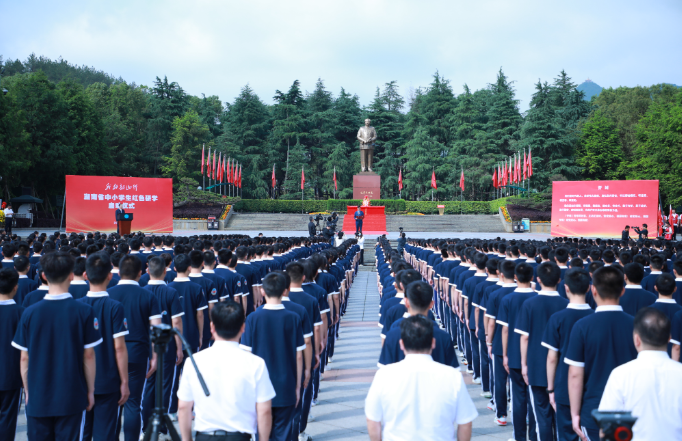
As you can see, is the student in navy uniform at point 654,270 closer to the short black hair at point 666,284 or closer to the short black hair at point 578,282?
the short black hair at point 666,284

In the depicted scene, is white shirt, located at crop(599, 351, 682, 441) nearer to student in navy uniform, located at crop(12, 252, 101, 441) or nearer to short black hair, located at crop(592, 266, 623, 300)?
short black hair, located at crop(592, 266, 623, 300)

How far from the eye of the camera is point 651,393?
2082mm

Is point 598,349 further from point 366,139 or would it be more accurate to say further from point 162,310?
point 366,139

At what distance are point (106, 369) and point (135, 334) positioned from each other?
0.56m

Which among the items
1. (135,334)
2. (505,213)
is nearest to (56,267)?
(135,334)

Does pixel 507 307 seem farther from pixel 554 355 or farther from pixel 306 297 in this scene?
pixel 306 297

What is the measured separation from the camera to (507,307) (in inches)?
162

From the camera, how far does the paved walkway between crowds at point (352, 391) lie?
14.7ft

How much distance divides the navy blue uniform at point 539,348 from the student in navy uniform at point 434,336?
122cm

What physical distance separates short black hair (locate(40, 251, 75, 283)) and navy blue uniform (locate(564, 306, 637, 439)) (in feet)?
9.51

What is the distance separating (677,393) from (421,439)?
1077 millimetres

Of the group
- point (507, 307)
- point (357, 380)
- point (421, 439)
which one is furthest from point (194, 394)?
point (357, 380)

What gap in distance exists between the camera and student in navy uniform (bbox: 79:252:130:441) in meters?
3.19

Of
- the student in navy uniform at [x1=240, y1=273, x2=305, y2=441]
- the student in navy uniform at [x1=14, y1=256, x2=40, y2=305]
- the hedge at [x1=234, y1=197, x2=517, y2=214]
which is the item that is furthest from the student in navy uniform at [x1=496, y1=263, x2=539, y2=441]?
the hedge at [x1=234, y1=197, x2=517, y2=214]
